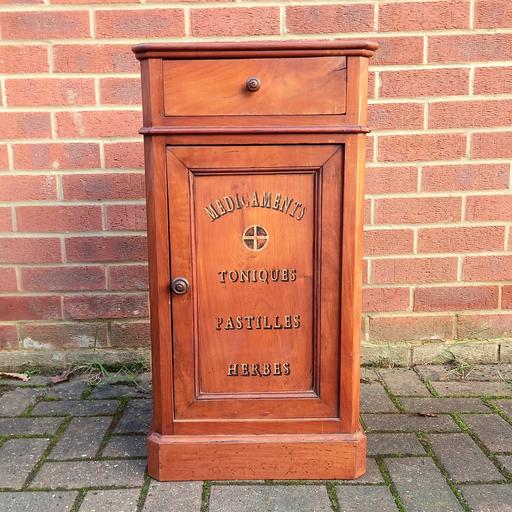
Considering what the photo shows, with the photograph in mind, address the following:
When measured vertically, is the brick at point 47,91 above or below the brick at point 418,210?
above

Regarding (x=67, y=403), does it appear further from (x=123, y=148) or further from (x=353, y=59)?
(x=353, y=59)

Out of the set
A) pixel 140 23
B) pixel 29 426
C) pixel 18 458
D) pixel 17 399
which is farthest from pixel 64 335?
pixel 140 23

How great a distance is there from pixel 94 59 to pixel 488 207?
80.7 inches

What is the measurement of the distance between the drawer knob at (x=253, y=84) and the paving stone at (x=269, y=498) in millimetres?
1311

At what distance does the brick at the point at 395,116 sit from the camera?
269 cm

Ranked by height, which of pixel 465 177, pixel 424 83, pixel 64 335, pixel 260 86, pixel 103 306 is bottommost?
pixel 64 335

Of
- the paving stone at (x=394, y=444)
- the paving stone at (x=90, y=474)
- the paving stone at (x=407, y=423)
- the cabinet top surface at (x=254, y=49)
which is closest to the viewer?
the cabinet top surface at (x=254, y=49)

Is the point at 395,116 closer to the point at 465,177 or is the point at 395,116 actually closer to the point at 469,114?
the point at 469,114

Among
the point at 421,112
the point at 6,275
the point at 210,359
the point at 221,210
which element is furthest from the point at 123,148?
the point at 421,112

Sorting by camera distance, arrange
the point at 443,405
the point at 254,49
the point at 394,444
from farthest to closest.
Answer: the point at 443,405 < the point at 394,444 < the point at 254,49

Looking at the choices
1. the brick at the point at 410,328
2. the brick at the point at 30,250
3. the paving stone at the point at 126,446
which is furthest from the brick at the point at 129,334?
the brick at the point at 410,328

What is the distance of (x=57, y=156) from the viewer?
107 inches

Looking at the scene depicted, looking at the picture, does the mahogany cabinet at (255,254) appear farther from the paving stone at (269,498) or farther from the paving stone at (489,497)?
the paving stone at (489,497)

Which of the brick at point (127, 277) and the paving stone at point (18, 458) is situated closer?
the paving stone at point (18, 458)
